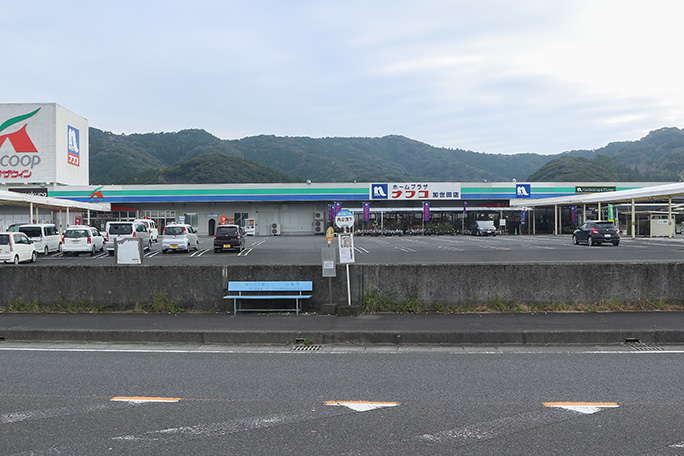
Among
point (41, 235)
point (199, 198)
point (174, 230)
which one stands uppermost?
point (199, 198)

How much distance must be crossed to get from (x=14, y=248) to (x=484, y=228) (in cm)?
3636

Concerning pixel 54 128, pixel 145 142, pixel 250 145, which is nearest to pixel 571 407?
pixel 54 128

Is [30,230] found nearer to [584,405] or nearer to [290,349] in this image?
[290,349]

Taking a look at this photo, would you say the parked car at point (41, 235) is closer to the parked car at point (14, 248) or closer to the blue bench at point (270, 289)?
the parked car at point (14, 248)

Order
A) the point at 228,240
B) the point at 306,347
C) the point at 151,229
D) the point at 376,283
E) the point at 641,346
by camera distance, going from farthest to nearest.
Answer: the point at 151,229
the point at 228,240
the point at 376,283
the point at 306,347
the point at 641,346

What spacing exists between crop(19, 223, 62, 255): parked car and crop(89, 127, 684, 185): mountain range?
63.3 m

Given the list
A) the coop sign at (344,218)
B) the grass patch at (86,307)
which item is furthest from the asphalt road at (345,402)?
the coop sign at (344,218)

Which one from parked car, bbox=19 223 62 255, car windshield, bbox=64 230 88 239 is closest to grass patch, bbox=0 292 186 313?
car windshield, bbox=64 230 88 239

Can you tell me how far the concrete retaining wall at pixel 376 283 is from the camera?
1159 cm

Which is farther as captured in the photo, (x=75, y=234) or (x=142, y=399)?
(x=75, y=234)

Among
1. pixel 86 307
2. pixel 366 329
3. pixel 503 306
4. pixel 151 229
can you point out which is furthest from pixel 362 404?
pixel 151 229

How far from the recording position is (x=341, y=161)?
505 ft

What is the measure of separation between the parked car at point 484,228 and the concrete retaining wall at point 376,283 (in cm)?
3580

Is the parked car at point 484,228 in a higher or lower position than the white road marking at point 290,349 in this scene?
higher
